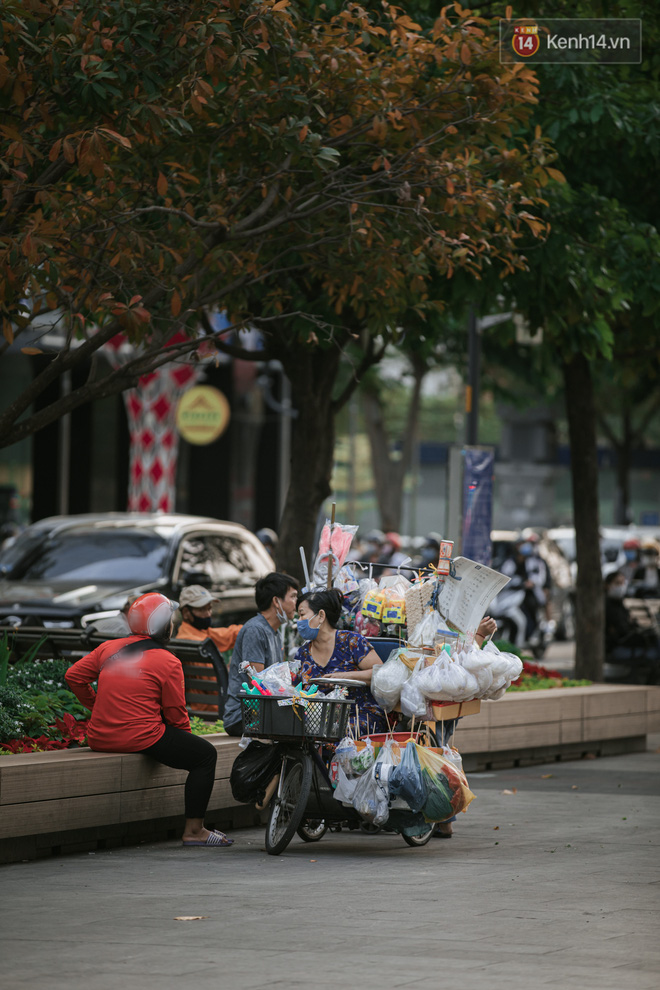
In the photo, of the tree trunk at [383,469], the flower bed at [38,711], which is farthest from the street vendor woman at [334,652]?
the tree trunk at [383,469]


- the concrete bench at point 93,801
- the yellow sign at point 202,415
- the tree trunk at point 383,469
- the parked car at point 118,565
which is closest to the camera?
the concrete bench at point 93,801

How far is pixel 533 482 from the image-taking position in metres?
57.5

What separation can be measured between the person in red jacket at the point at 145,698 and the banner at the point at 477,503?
20.6 feet

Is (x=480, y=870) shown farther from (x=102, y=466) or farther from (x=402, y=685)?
(x=102, y=466)

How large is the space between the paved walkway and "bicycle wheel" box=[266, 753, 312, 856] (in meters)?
0.11

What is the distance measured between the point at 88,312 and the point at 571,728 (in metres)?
5.89

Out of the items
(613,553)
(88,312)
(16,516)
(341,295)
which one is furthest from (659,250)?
(16,516)

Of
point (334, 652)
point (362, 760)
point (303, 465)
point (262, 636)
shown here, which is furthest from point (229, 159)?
point (362, 760)

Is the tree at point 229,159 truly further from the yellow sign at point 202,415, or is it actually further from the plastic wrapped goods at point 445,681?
the yellow sign at point 202,415

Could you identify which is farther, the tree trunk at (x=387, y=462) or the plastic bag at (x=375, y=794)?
the tree trunk at (x=387, y=462)

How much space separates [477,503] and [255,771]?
256 inches

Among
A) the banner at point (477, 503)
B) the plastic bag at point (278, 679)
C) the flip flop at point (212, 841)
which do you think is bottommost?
the flip flop at point (212, 841)

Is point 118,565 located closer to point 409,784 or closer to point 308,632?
point 308,632

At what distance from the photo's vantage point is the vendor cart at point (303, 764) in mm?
9219
